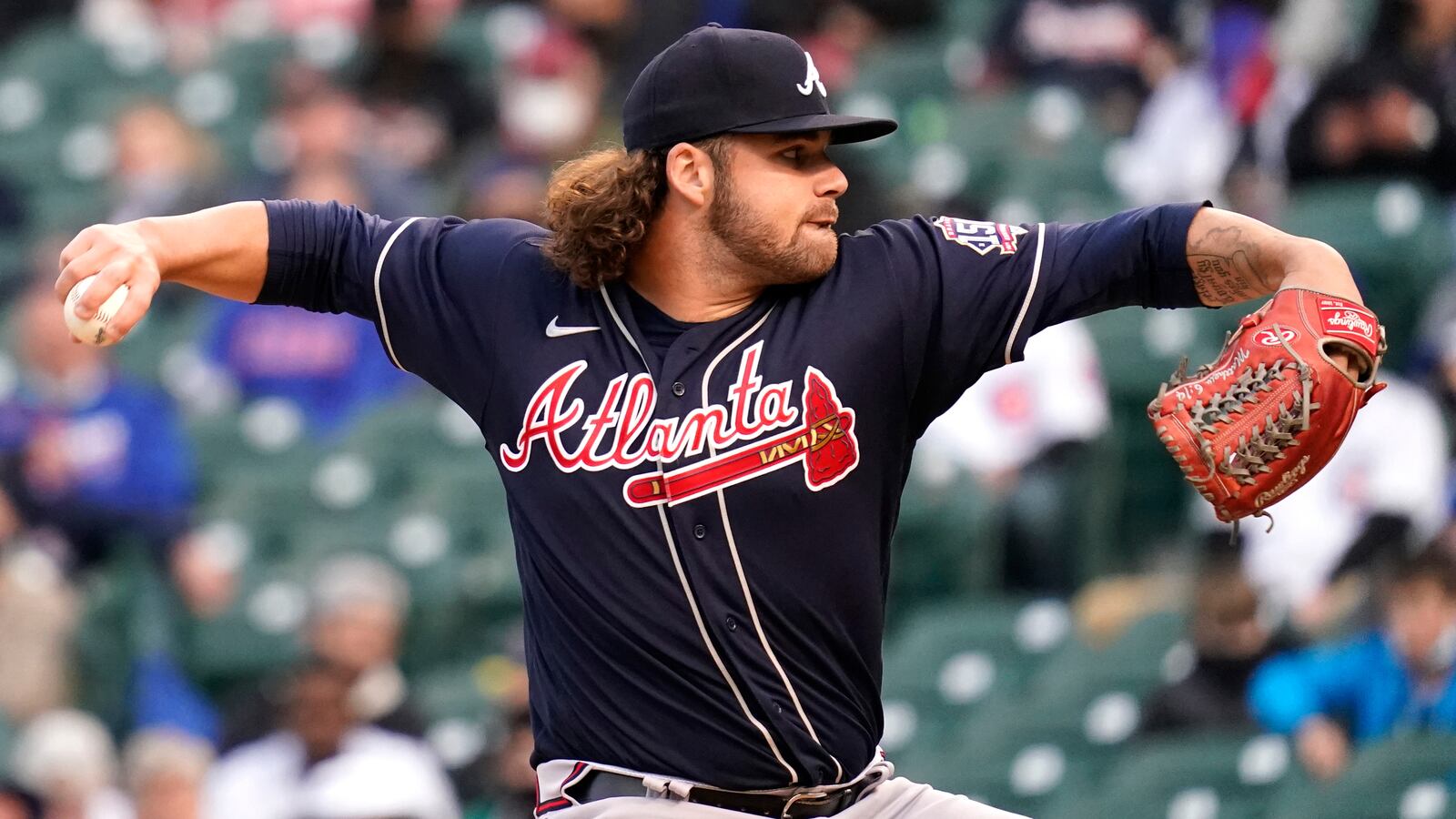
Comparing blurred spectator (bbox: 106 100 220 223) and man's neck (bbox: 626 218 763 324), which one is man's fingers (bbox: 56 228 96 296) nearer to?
man's neck (bbox: 626 218 763 324)

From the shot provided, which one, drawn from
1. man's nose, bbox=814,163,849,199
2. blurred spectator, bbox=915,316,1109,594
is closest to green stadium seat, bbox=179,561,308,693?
blurred spectator, bbox=915,316,1109,594

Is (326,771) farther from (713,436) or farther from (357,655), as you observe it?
(713,436)

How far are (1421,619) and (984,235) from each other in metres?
2.57

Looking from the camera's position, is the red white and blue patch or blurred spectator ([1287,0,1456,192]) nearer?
the red white and blue patch

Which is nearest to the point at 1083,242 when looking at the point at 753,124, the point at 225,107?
the point at 753,124

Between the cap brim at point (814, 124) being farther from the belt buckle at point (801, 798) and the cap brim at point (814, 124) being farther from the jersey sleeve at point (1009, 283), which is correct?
the belt buckle at point (801, 798)

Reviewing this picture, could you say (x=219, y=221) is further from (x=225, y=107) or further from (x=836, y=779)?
(x=225, y=107)

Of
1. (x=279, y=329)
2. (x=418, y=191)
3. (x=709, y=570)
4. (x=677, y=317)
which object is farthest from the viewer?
(x=418, y=191)

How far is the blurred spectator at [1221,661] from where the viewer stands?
5.66m

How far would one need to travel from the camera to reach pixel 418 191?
8836 mm

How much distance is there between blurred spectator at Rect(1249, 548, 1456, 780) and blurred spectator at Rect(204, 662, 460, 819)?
2.39m

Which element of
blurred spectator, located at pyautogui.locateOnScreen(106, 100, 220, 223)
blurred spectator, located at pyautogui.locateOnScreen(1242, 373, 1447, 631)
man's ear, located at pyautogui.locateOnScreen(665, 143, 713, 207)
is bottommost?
blurred spectator, located at pyautogui.locateOnScreen(1242, 373, 1447, 631)

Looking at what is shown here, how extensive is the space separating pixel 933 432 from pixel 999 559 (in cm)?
49

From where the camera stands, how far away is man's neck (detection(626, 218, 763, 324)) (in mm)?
3389
